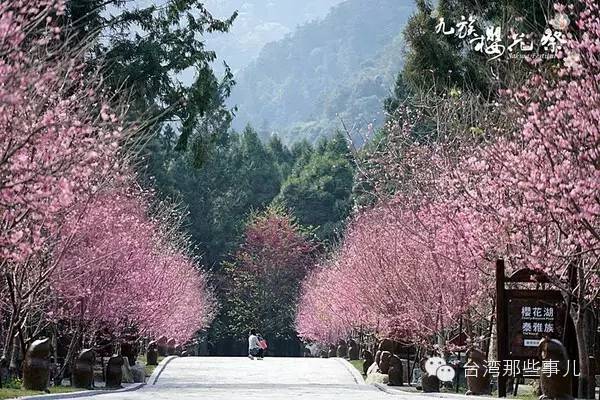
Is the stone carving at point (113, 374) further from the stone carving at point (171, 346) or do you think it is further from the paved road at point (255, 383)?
the stone carving at point (171, 346)

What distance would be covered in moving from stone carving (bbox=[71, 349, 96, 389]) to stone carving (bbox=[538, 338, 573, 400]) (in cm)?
978

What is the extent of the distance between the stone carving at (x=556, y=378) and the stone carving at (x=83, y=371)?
32.1 ft

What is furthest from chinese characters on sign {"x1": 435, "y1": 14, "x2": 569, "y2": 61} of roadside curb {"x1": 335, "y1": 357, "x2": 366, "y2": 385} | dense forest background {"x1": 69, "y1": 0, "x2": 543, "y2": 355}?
roadside curb {"x1": 335, "y1": 357, "x2": 366, "y2": 385}

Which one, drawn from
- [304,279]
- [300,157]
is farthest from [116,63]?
[300,157]

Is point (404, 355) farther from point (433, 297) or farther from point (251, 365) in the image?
point (433, 297)

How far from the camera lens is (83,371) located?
81.9 ft

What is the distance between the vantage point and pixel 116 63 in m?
29.7

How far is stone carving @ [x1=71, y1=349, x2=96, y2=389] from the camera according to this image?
24875 mm

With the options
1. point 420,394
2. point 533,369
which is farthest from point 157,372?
point 533,369

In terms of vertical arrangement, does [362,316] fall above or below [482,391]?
above

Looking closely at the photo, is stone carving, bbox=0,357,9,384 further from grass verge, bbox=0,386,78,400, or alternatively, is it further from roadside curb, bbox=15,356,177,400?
roadside curb, bbox=15,356,177,400

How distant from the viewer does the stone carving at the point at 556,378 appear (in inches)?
786

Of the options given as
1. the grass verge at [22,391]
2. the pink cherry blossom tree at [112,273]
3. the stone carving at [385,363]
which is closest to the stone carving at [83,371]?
the grass verge at [22,391]

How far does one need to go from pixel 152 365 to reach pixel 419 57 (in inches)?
590
